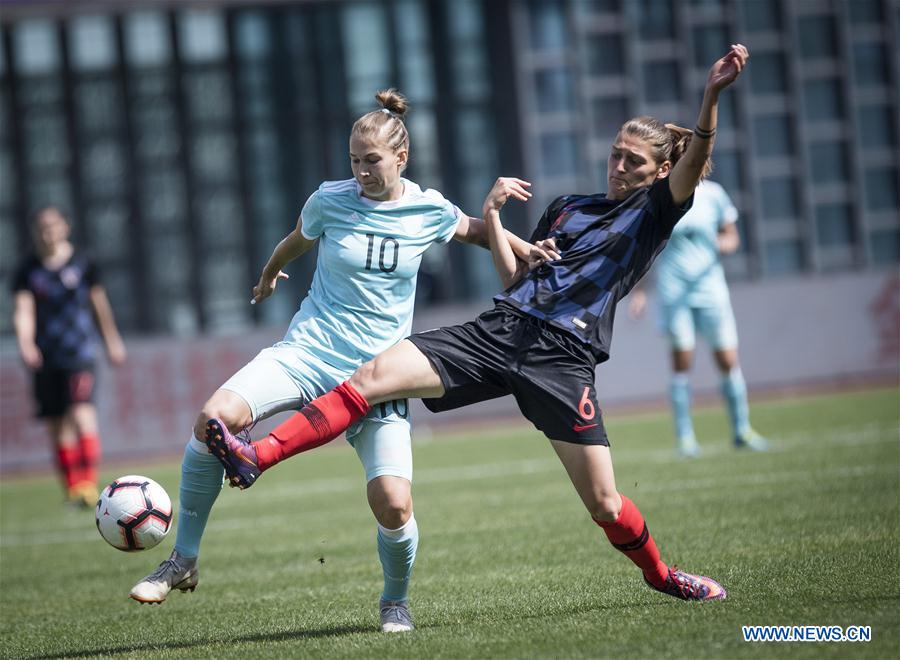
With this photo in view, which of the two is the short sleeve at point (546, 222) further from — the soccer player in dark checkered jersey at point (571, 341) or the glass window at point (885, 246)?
the glass window at point (885, 246)

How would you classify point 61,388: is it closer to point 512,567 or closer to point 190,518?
point 512,567

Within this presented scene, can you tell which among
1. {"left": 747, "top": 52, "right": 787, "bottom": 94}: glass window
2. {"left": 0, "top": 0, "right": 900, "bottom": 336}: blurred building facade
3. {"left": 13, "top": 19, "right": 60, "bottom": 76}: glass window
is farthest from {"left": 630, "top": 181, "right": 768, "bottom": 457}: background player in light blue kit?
{"left": 13, "top": 19, "right": 60, "bottom": 76}: glass window

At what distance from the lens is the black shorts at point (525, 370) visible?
462 cm

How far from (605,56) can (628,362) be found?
219 inches

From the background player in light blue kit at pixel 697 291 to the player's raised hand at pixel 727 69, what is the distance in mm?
5921

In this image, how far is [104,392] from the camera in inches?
625

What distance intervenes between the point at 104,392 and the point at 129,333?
447 cm

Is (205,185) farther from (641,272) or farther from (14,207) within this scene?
(641,272)

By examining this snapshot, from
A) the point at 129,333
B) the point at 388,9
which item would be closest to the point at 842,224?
the point at 388,9

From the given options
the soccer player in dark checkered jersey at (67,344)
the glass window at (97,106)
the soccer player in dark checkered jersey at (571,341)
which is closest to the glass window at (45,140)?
the glass window at (97,106)

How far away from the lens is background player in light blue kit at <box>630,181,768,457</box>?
34.5ft

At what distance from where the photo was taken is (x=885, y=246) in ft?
67.3

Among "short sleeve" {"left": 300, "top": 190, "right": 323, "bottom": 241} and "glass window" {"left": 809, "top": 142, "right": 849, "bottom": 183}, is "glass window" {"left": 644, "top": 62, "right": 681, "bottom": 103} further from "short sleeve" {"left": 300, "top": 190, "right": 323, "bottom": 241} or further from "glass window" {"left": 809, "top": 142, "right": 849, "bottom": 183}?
"short sleeve" {"left": 300, "top": 190, "right": 323, "bottom": 241}

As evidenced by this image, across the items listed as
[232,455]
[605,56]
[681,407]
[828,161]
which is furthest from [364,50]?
[232,455]
